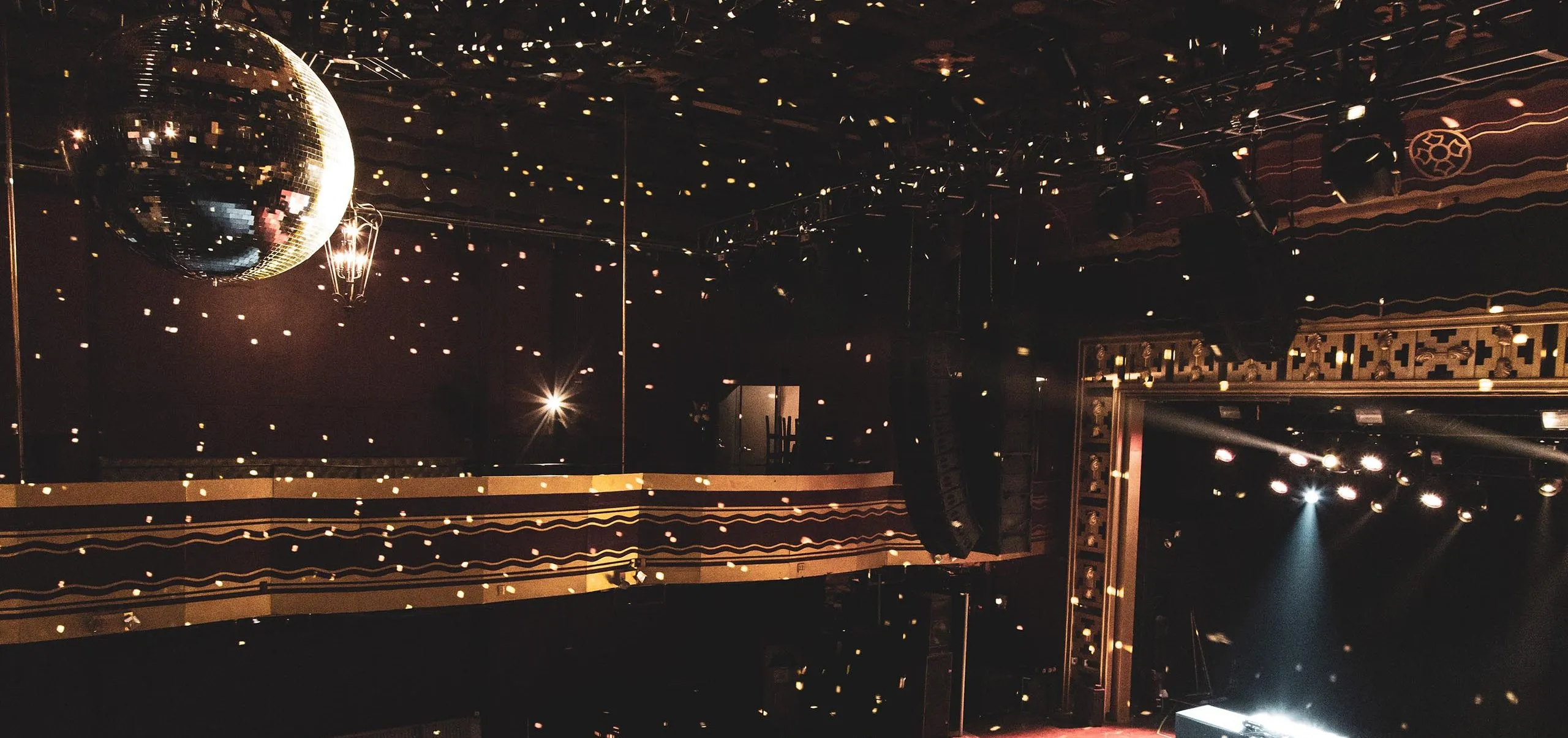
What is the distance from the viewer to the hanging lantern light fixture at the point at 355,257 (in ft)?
22.7

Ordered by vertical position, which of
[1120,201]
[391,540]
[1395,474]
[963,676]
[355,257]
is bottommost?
[963,676]

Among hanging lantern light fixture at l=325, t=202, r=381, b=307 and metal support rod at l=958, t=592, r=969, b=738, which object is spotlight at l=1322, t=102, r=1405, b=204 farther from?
hanging lantern light fixture at l=325, t=202, r=381, b=307

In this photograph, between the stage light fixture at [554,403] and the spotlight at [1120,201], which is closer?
the spotlight at [1120,201]

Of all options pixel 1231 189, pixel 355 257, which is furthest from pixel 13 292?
pixel 1231 189

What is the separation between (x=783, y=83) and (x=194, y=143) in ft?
16.5

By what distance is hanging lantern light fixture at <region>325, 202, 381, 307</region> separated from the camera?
272 inches

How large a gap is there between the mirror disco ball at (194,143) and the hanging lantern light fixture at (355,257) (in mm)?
5464

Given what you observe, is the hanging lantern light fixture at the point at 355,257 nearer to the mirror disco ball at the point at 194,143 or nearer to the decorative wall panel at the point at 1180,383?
the mirror disco ball at the point at 194,143

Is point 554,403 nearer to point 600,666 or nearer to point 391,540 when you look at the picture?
point 600,666

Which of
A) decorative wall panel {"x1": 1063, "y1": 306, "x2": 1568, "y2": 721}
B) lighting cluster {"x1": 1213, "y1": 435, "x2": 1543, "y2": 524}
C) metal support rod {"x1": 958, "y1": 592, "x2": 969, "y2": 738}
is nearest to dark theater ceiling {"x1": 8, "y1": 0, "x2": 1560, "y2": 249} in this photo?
decorative wall panel {"x1": 1063, "y1": 306, "x2": 1568, "y2": 721}

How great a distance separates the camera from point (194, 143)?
1645mm

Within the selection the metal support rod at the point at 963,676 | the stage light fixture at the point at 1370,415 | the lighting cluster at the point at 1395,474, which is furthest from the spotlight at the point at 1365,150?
the metal support rod at the point at 963,676

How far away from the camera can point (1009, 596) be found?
851 centimetres

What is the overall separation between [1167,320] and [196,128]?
21.9 ft
